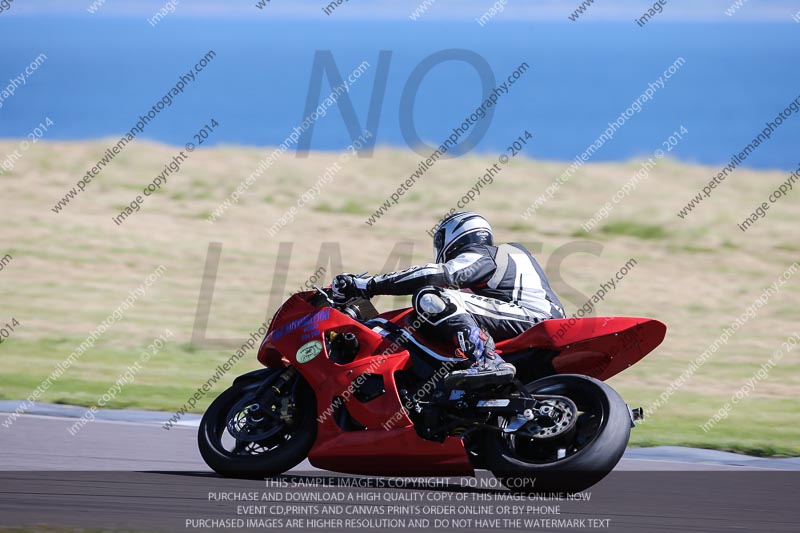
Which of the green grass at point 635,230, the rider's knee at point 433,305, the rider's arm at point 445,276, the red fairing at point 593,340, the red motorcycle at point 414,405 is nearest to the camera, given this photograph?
the red motorcycle at point 414,405

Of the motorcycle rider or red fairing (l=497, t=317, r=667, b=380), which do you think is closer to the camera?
red fairing (l=497, t=317, r=667, b=380)

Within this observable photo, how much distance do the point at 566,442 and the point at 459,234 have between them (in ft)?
4.73

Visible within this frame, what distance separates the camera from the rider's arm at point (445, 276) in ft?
22.6

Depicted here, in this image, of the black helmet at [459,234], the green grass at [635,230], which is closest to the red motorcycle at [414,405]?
the black helmet at [459,234]

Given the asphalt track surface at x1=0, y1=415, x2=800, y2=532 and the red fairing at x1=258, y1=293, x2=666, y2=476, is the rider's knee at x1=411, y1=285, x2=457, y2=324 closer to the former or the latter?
the red fairing at x1=258, y1=293, x2=666, y2=476

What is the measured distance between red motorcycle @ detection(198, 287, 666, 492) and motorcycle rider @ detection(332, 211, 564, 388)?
16 centimetres

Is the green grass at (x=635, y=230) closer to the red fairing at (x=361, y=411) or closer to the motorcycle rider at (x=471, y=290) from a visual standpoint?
the motorcycle rider at (x=471, y=290)

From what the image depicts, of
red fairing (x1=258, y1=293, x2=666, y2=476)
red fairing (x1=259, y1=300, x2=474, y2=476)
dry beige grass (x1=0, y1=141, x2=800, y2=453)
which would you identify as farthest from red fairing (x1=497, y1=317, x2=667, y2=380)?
dry beige grass (x1=0, y1=141, x2=800, y2=453)

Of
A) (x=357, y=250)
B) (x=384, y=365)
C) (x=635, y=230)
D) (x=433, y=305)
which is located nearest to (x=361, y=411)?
(x=384, y=365)

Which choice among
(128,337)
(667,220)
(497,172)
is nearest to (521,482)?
(128,337)

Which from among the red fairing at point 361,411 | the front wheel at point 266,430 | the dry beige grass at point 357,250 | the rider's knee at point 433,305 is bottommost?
the dry beige grass at point 357,250

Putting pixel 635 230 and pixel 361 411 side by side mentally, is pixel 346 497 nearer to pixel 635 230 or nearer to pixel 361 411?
pixel 361 411

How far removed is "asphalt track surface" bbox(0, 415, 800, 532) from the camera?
5586 mm

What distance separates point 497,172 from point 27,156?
10.7m
